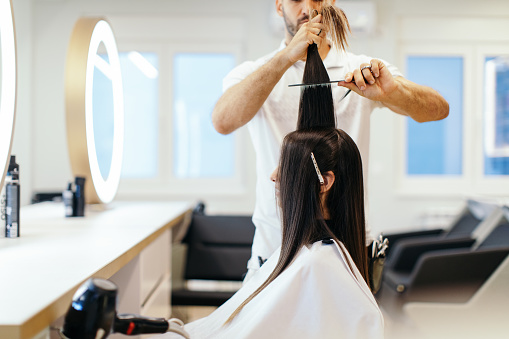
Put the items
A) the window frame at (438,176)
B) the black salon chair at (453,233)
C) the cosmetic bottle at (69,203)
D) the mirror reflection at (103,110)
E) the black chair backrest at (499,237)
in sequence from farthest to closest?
the window frame at (438,176) → the black salon chair at (453,233) → the black chair backrest at (499,237) → the mirror reflection at (103,110) → the cosmetic bottle at (69,203)

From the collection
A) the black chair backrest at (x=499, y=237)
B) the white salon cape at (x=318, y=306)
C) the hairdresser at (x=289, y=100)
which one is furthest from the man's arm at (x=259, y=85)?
the black chair backrest at (x=499, y=237)

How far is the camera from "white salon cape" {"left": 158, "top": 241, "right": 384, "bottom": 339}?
117 cm

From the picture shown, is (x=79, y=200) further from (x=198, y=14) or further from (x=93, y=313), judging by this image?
(x=198, y=14)

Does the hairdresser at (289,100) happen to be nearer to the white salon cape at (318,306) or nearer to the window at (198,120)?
the white salon cape at (318,306)

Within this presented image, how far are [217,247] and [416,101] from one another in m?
1.77

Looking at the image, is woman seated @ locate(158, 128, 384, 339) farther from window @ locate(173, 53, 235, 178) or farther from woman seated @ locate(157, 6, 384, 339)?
window @ locate(173, 53, 235, 178)

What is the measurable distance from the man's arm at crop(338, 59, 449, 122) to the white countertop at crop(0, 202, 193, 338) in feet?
2.64

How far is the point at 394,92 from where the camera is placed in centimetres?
137

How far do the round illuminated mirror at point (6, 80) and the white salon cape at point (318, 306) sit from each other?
33.5 inches

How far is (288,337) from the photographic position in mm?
1184

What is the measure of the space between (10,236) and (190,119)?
3707 mm

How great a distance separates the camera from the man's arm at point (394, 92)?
132 centimetres

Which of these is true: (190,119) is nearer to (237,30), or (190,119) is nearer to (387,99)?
(237,30)

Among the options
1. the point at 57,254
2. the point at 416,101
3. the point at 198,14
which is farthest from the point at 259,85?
the point at 198,14
